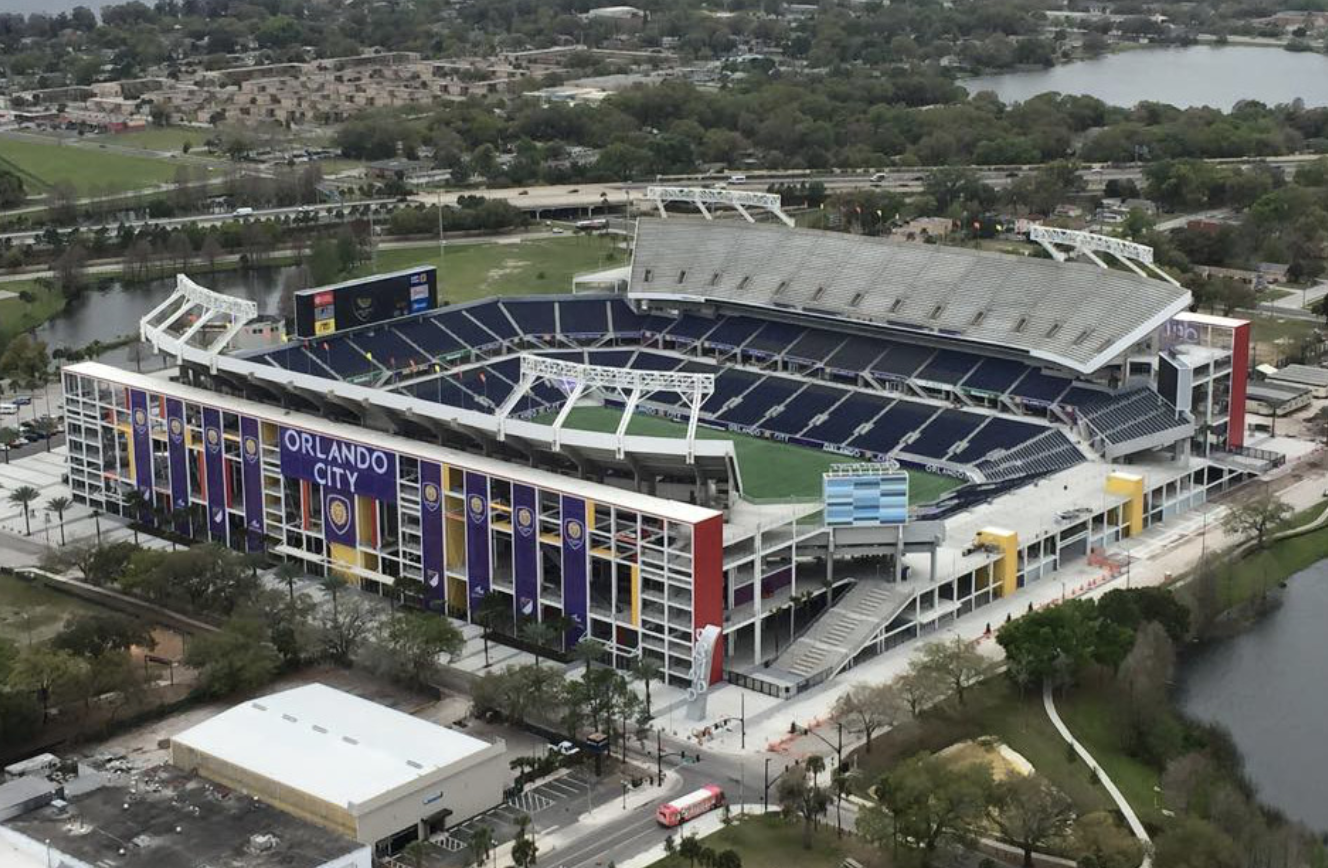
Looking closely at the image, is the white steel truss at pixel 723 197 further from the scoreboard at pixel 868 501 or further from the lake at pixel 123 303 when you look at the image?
the scoreboard at pixel 868 501

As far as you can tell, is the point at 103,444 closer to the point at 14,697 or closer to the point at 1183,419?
the point at 14,697

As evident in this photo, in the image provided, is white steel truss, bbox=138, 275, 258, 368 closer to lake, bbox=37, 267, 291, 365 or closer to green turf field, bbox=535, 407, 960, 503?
green turf field, bbox=535, 407, 960, 503

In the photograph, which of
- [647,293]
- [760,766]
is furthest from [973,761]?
[647,293]

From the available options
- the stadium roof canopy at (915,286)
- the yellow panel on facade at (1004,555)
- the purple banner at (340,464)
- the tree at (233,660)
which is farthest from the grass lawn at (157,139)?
the yellow panel on facade at (1004,555)

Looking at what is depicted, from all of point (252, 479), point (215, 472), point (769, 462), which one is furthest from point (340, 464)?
point (769, 462)

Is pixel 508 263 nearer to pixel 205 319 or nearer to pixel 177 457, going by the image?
pixel 205 319

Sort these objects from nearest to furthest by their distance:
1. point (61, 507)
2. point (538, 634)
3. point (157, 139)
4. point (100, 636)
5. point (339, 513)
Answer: point (100, 636) < point (538, 634) < point (339, 513) < point (61, 507) < point (157, 139)
